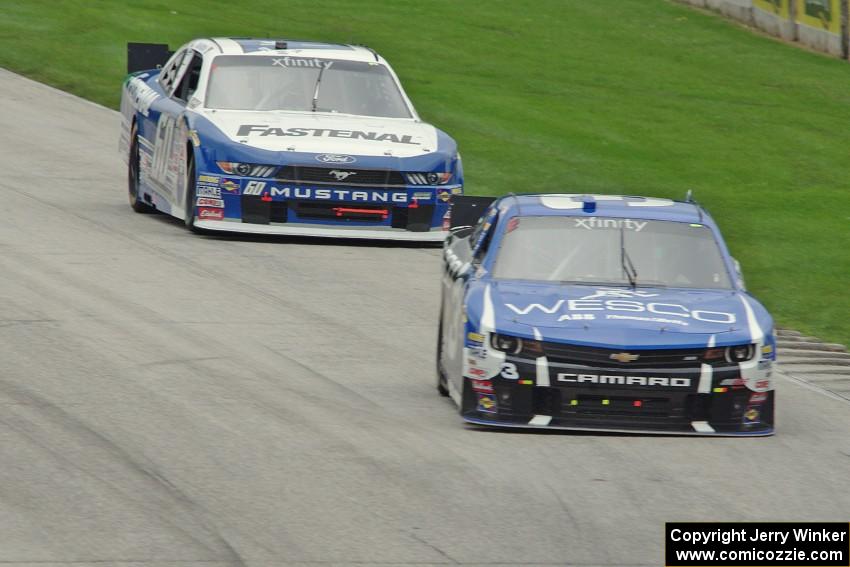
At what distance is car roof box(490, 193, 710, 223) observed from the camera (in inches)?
418

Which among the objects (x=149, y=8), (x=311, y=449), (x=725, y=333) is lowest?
(x=149, y=8)

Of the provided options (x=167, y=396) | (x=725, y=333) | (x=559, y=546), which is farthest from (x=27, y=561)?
(x=725, y=333)

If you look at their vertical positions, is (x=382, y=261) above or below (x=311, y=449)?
below

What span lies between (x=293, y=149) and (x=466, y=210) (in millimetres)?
3657

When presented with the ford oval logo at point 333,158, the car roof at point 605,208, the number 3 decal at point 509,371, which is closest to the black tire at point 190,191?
the ford oval logo at point 333,158

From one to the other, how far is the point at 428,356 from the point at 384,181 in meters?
4.32

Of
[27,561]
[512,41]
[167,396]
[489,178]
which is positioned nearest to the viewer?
[27,561]

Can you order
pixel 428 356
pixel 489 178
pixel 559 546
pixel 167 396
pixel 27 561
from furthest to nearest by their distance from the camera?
pixel 489 178, pixel 428 356, pixel 167 396, pixel 559 546, pixel 27 561

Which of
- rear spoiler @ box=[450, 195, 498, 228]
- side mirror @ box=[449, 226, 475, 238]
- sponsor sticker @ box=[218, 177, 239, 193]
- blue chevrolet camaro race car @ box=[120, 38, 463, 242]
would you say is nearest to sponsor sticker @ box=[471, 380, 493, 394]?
side mirror @ box=[449, 226, 475, 238]

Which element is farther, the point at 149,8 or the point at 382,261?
the point at 149,8

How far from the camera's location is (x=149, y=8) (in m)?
32.6

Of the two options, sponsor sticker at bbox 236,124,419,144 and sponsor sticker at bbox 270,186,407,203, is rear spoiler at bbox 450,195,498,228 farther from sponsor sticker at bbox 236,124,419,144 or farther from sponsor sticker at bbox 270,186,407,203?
sponsor sticker at bbox 236,124,419,144

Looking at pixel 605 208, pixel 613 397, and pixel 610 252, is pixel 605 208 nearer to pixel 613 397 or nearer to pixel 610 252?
pixel 610 252

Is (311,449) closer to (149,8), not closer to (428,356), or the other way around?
(428,356)
